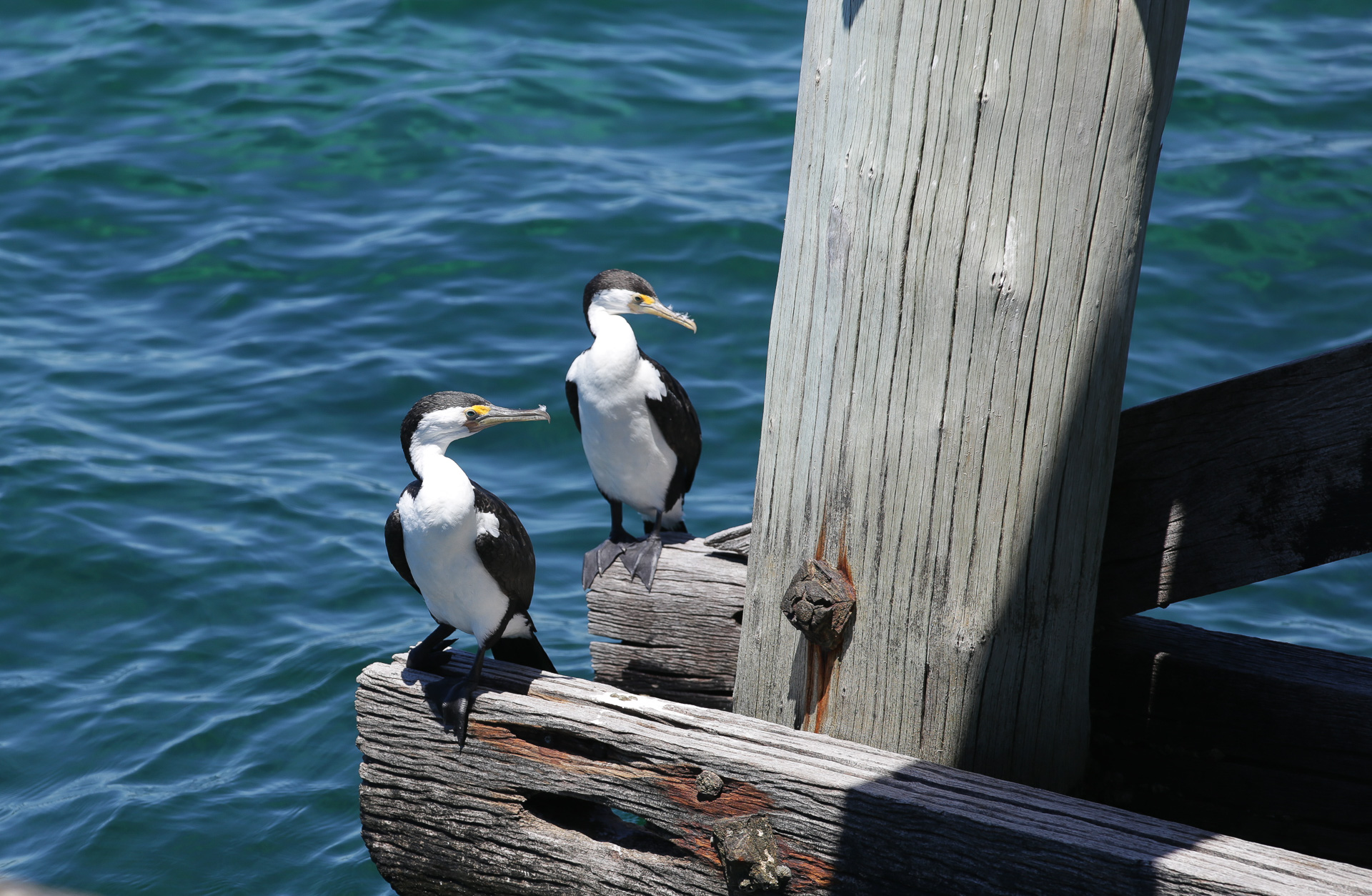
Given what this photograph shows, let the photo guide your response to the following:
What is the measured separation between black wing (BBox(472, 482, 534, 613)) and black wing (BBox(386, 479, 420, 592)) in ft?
0.59

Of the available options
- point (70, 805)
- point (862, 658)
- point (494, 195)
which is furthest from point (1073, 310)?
point (494, 195)

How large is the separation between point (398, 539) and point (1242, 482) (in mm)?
2292

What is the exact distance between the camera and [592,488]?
22.2 feet

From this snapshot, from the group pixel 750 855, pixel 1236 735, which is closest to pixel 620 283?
pixel 750 855

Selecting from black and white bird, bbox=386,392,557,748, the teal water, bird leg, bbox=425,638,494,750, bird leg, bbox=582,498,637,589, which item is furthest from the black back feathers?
the teal water

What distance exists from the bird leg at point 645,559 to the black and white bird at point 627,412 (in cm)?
22

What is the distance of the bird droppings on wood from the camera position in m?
2.56

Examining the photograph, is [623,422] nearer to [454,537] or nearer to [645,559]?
[645,559]

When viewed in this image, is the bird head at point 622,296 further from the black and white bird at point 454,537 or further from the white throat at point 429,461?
the white throat at point 429,461

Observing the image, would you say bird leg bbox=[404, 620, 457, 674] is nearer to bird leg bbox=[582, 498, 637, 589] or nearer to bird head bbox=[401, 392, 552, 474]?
bird head bbox=[401, 392, 552, 474]

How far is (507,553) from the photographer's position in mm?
3539

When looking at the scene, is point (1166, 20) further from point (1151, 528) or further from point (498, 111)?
point (498, 111)

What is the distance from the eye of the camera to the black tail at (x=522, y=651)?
12.8 ft

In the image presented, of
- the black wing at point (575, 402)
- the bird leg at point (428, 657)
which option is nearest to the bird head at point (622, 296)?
the black wing at point (575, 402)
